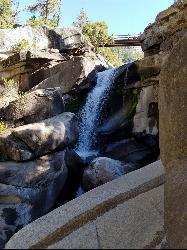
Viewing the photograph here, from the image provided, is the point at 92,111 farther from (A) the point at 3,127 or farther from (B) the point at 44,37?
(B) the point at 44,37

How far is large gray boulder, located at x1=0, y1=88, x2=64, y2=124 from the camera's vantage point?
13086 millimetres

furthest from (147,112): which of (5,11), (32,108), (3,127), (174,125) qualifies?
(5,11)

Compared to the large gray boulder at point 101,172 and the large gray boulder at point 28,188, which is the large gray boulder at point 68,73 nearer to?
the large gray boulder at point 28,188

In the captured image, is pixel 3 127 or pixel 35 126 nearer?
pixel 35 126

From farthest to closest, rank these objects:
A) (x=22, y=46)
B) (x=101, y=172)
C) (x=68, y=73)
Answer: (x=22, y=46) → (x=68, y=73) → (x=101, y=172)

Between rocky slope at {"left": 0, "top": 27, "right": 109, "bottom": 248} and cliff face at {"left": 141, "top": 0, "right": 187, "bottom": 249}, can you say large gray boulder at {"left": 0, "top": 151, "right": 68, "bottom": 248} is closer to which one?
rocky slope at {"left": 0, "top": 27, "right": 109, "bottom": 248}

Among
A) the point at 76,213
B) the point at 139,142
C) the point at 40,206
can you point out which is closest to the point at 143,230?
the point at 76,213

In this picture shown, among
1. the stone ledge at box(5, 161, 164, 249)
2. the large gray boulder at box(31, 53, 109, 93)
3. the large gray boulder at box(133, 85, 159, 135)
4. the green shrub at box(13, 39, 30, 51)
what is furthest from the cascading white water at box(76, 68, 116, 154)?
the stone ledge at box(5, 161, 164, 249)

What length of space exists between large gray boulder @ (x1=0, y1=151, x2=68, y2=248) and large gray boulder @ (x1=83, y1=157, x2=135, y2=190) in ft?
2.44

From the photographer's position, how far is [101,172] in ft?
32.8

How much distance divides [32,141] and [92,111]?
5.17 metres

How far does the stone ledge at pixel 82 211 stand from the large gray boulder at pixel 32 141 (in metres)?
6.33

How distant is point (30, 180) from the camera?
9.94m

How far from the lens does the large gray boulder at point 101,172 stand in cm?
990
